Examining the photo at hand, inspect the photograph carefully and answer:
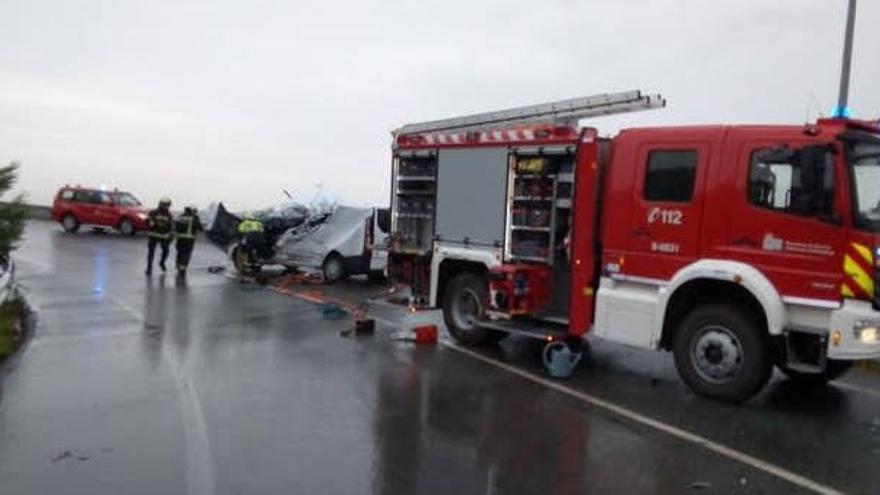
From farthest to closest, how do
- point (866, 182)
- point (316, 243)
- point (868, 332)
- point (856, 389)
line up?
point (316, 243) → point (856, 389) → point (866, 182) → point (868, 332)

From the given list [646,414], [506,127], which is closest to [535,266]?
[506,127]

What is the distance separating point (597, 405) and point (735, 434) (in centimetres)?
133

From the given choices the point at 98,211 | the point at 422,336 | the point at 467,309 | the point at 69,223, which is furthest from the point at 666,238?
the point at 69,223

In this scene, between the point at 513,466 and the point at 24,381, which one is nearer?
the point at 513,466

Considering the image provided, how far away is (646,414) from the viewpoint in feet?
25.8

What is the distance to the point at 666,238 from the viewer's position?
29.2 ft

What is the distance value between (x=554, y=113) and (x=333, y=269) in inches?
387

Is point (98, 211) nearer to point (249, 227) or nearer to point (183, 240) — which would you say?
point (183, 240)

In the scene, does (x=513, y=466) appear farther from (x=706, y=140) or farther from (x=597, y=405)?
(x=706, y=140)

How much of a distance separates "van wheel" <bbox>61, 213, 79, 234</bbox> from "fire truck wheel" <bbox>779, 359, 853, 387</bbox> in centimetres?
3108

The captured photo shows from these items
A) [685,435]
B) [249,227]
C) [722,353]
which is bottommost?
[685,435]

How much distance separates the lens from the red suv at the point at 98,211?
113 ft

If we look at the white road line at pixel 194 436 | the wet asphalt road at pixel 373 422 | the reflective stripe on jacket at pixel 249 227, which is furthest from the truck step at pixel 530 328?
the reflective stripe on jacket at pixel 249 227

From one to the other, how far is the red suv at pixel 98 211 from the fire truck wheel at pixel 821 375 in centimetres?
2930
